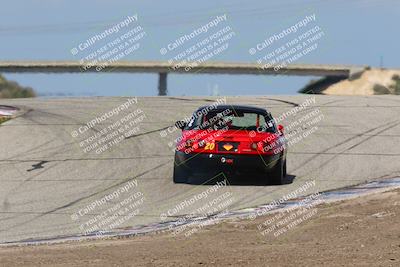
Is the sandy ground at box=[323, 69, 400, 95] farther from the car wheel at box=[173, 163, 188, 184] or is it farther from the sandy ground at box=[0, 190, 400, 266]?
the sandy ground at box=[0, 190, 400, 266]

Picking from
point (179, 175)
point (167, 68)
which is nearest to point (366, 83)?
point (167, 68)

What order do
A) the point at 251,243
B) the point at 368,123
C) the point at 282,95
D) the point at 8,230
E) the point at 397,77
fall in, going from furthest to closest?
the point at 397,77 → the point at 282,95 → the point at 368,123 → the point at 8,230 → the point at 251,243

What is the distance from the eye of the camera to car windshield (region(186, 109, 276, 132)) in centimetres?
1608

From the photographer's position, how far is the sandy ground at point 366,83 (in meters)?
60.8

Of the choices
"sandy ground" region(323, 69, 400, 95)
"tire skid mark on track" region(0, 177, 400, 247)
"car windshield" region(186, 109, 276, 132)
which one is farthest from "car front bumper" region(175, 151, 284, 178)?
"sandy ground" region(323, 69, 400, 95)

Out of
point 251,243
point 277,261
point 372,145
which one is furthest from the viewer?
point 372,145

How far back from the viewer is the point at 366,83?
206 feet

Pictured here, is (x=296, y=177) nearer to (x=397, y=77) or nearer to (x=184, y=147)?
(x=184, y=147)

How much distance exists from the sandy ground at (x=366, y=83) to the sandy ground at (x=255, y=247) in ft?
161

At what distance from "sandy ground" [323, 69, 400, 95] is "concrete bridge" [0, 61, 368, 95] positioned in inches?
85.9

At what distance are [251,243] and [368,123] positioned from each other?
15.1 metres

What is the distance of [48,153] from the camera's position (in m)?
19.5

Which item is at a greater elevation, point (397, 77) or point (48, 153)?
point (48, 153)

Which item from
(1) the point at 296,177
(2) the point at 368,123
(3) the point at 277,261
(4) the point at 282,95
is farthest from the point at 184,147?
(4) the point at 282,95
